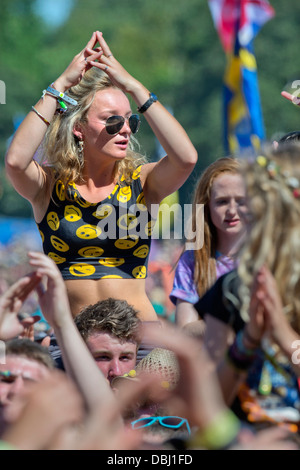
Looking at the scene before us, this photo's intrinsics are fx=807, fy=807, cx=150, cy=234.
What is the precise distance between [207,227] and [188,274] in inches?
10.1

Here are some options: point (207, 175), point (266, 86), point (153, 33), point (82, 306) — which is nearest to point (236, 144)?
point (207, 175)

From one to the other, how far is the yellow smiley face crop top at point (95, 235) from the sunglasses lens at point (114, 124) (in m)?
0.31

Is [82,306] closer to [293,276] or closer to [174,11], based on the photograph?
[293,276]

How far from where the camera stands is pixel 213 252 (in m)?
3.87

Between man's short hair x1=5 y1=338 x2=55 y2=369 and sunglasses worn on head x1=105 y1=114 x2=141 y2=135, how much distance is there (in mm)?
1494

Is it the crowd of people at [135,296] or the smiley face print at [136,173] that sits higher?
the smiley face print at [136,173]

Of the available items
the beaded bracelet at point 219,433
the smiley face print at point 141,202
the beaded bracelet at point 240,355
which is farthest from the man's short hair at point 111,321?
the beaded bracelet at point 219,433

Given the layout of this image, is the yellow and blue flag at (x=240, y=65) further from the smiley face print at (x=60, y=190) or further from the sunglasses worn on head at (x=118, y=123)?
the smiley face print at (x=60, y=190)

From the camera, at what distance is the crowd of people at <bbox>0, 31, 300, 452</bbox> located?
6.75 feet

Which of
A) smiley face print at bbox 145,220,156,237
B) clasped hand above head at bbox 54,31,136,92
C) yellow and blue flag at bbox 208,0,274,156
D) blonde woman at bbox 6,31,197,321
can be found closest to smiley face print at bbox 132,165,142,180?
blonde woman at bbox 6,31,197,321

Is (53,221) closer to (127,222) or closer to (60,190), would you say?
(60,190)

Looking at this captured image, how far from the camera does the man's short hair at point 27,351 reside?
2498 millimetres

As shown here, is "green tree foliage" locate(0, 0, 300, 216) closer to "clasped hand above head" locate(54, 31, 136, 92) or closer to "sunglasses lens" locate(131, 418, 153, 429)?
"clasped hand above head" locate(54, 31, 136, 92)

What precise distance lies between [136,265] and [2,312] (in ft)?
4.83
